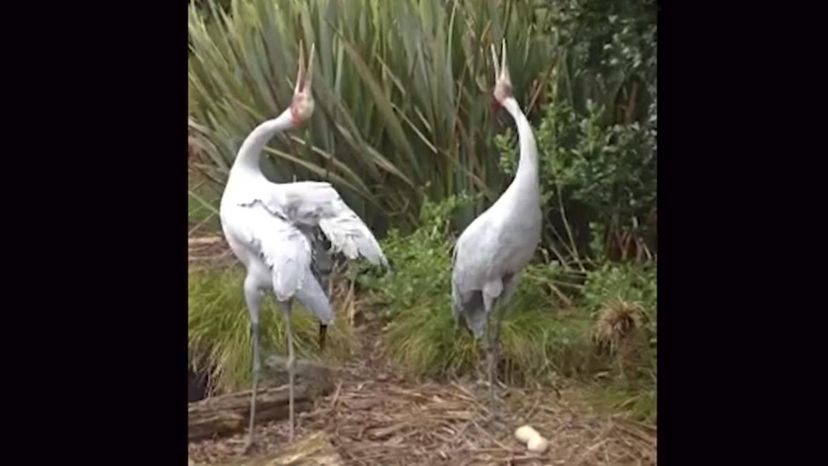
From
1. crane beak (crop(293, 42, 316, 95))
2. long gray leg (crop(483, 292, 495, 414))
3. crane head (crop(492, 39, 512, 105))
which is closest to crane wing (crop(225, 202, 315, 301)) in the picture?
crane beak (crop(293, 42, 316, 95))

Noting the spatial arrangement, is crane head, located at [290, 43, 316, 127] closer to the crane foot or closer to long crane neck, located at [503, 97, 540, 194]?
long crane neck, located at [503, 97, 540, 194]

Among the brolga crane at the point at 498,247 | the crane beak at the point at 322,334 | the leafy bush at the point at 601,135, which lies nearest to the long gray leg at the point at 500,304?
the brolga crane at the point at 498,247

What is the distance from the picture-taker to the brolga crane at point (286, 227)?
313 centimetres

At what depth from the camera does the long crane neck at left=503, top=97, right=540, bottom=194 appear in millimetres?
3113

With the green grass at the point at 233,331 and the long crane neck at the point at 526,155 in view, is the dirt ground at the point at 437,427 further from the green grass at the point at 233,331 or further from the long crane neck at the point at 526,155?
the long crane neck at the point at 526,155

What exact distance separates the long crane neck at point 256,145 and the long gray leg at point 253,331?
23cm

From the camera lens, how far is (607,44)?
313 cm

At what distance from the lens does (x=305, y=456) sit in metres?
3.14

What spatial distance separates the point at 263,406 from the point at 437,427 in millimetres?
376

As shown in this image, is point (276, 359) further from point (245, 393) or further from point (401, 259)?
point (401, 259)

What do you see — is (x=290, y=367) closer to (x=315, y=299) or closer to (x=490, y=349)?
(x=315, y=299)

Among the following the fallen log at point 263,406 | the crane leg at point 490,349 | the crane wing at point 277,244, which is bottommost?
the fallen log at point 263,406

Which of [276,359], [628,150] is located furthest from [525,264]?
[276,359]

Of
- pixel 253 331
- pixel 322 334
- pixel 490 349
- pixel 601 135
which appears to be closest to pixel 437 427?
pixel 490 349
